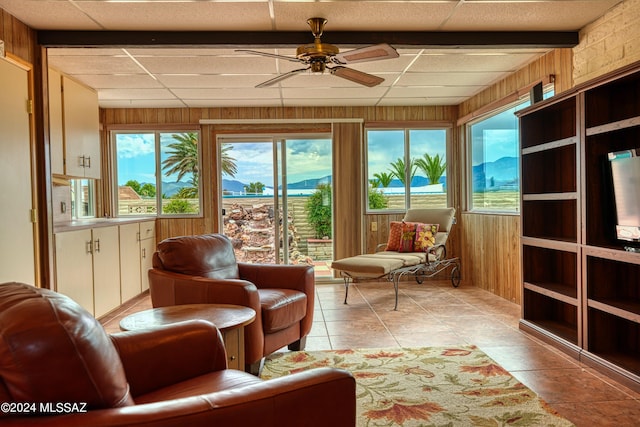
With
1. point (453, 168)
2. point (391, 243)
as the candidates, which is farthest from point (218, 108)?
point (453, 168)

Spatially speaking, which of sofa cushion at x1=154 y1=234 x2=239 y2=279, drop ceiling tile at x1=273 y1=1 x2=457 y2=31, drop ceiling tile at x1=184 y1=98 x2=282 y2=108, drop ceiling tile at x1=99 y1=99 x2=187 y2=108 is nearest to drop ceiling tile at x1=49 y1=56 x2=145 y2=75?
drop ceiling tile at x1=99 y1=99 x2=187 y2=108

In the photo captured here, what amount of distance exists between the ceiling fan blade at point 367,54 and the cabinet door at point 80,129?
263 cm

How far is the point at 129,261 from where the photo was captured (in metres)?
4.97

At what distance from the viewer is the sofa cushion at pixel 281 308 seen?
289 cm

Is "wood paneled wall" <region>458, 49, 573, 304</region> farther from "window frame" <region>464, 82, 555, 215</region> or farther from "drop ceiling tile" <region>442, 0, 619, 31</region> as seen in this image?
"drop ceiling tile" <region>442, 0, 619, 31</region>

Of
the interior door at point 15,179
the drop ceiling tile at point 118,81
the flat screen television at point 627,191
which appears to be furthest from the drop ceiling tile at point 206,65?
the flat screen television at point 627,191

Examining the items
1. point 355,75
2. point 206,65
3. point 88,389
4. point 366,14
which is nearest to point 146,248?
point 206,65

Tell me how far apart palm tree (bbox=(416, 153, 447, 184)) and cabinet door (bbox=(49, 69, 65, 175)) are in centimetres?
429

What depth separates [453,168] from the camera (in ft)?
20.6

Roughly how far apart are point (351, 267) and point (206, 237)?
180 cm

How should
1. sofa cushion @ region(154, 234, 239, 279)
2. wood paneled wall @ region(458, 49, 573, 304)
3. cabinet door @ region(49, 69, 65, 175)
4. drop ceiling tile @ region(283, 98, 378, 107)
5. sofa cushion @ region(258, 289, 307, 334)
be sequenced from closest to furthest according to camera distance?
sofa cushion @ region(258, 289, 307, 334), sofa cushion @ region(154, 234, 239, 279), cabinet door @ region(49, 69, 65, 175), wood paneled wall @ region(458, 49, 573, 304), drop ceiling tile @ region(283, 98, 378, 107)

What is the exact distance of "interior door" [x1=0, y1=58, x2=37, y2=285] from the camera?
299 cm

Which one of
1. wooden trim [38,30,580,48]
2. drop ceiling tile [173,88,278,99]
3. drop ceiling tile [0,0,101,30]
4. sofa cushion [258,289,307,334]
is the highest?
drop ceiling tile [0,0,101,30]

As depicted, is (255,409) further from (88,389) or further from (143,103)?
(143,103)
